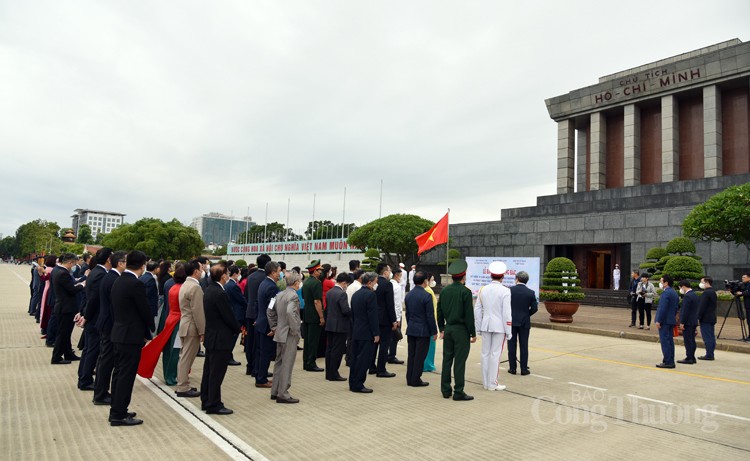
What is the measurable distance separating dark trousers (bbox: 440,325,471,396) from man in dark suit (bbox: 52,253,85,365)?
19.9 ft

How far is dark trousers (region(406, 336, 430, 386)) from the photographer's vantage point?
740 cm

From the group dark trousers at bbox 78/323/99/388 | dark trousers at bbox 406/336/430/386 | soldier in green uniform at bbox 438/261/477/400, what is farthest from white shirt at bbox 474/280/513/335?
dark trousers at bbox 78/323/99/388

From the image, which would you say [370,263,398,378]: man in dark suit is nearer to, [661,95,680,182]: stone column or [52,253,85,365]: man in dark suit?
[52,253,85,365]: man in dark suit

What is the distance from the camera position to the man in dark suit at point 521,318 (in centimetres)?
855

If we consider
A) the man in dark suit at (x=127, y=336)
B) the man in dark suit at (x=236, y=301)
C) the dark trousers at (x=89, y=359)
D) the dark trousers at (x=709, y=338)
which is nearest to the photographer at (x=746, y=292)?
the dark trousers at (x=709, y=338)

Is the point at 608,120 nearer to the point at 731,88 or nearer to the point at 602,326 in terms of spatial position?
the point at 731,88

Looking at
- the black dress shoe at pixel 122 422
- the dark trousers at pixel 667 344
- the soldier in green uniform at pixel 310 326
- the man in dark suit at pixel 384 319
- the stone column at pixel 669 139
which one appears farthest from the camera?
the stone column at pixel 669 139

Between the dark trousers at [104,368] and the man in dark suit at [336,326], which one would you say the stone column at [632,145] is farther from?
the dark trousers at [104,368]

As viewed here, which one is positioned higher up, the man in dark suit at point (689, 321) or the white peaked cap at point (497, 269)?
the white peaked cap at point (497, 269)

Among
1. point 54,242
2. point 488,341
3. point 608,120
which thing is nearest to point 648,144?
point 608,120

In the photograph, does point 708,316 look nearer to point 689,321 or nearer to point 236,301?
point 689,321

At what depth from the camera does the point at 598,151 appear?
112 feet

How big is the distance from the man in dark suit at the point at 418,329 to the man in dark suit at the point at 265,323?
201 cm

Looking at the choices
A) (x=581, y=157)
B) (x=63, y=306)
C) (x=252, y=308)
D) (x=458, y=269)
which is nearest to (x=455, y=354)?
(x=458, y=269)
